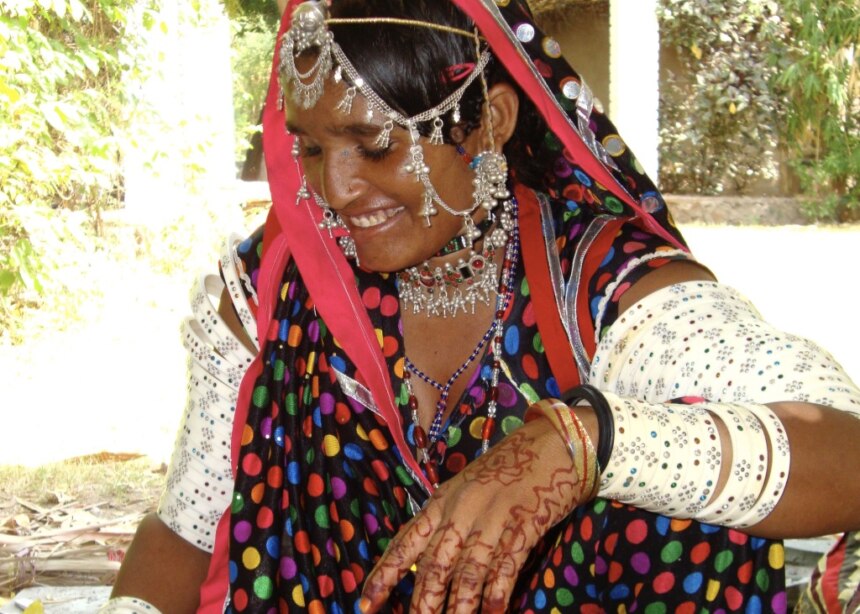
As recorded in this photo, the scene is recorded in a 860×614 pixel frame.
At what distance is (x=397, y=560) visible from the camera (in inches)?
47.1

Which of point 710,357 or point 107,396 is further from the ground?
point 710,357

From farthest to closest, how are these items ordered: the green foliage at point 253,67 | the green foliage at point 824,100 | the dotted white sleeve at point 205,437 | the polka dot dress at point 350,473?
the green foliage at point 253,67 → the green foliage at point 824,100 → the dotted white sleeve at point 205,437 → the polka dot dress at point 350,473

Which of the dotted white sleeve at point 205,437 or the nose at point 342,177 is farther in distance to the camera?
the dotted white sleeve at point 205,437

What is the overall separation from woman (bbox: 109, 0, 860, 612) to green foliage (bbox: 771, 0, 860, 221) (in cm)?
878

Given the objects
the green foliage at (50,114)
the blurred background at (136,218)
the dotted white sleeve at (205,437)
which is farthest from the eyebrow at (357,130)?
the green foliage at (50,114)

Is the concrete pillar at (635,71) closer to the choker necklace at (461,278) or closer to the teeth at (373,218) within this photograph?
the choker necklace at (461,278)

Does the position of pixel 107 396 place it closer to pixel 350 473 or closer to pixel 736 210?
pixel 350 473

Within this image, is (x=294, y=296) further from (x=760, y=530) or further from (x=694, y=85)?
(x=694, y=85)

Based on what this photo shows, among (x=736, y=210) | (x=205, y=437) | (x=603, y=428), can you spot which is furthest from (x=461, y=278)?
(x=736, y=210)

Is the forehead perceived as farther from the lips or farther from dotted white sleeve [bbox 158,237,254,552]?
dotted white sleeve [bbox 158,237,254,552]

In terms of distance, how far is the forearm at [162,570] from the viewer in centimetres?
188

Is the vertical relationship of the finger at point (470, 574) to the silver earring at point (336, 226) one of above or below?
below

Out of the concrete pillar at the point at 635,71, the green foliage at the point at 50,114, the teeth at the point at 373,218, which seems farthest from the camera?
the concrete pillar at the point at 635,71

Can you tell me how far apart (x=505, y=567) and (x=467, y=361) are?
2.76 feet
